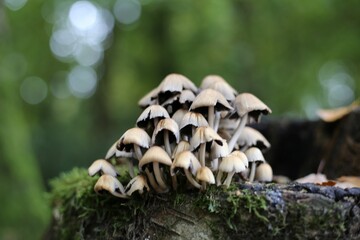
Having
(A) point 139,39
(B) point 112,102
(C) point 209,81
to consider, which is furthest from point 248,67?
(C) point 209,81

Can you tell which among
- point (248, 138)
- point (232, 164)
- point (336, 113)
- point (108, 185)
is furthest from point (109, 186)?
point (336, 113)

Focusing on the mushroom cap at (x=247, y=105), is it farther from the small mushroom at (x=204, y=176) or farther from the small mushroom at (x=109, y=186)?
the small mushroom at (x=109, y=186)

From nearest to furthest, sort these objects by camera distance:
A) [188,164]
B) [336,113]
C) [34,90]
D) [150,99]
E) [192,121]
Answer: [188,164] < [192,121] < [150,99] < [336,113] < [34,90]

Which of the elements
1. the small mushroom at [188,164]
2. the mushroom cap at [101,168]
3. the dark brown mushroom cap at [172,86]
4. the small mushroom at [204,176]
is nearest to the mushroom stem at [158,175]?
the small mushroom at [188,164]

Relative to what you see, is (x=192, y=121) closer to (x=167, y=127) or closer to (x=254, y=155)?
(x=167, y=127)

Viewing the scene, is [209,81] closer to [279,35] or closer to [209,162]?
[209,162]

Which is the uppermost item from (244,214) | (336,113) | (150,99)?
(336,113)
